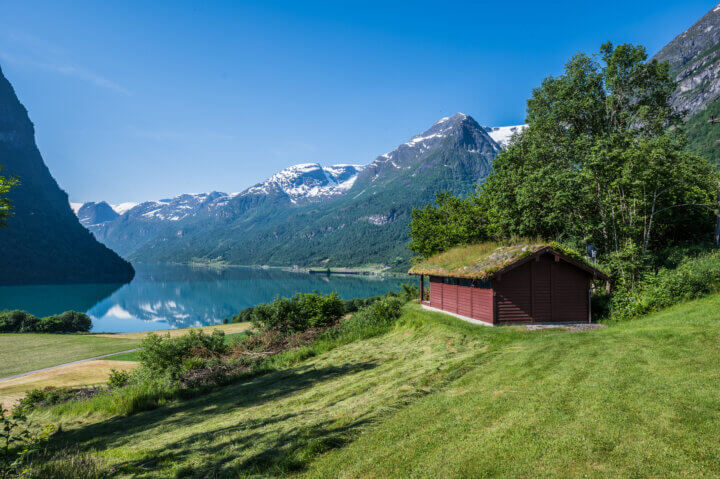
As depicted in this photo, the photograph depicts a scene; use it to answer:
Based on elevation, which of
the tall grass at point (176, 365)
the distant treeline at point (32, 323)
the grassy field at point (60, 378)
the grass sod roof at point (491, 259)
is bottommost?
the distant treeline at point (32, 323)

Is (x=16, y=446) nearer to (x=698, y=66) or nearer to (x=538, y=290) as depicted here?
(x=538, y=290)

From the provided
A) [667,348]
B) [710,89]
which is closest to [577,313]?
[667,348]

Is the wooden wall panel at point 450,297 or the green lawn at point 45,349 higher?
the wooden wall panel at point 450,297

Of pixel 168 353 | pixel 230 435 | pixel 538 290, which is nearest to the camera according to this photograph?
pixel 230 435

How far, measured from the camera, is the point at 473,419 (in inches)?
275

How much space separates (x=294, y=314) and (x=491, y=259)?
44.3 ft

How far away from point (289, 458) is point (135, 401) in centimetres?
967

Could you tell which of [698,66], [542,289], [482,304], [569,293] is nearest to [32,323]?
[482,304]

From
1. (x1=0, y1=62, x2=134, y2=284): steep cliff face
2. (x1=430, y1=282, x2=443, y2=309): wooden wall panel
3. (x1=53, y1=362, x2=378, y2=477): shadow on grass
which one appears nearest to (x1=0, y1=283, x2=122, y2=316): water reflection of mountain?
(x1=0, y1=62, x2=134, y2=284): steep cliff face

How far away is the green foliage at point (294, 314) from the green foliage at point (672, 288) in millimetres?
17008

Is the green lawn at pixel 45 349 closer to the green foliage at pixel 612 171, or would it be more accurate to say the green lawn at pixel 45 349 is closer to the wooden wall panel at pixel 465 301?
the wooden wall panel at pixel 465 301

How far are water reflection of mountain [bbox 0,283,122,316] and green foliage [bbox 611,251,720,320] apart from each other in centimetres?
10947

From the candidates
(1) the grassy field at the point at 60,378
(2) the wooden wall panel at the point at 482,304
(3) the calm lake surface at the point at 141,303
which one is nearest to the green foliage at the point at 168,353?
(1) the grassy field at the point at 60,378

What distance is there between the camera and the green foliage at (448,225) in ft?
123
